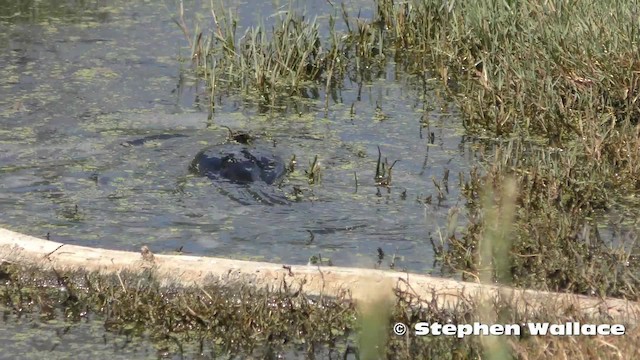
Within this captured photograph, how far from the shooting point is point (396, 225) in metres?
6.41

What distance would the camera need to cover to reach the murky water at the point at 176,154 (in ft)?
20.6

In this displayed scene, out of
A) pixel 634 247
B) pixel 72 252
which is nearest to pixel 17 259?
pixel 72 252

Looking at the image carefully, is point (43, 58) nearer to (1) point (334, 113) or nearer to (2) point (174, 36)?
(2) point (174, 36)

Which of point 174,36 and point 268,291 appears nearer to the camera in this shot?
point 268,291

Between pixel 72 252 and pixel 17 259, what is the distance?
250 mm

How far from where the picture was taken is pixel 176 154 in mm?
7391

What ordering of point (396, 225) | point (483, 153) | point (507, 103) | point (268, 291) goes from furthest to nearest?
point (507, 103)
point (483, 153)
point (396, 225)
point (268, 291)
